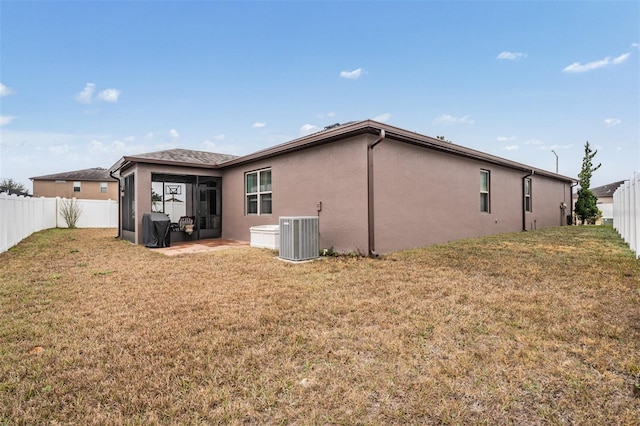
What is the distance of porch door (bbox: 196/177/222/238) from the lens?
11.7 meters

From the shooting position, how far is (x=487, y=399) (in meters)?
1.91

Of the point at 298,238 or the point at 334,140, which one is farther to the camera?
the point at 334,140

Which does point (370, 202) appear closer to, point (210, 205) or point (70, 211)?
point (210, 205)

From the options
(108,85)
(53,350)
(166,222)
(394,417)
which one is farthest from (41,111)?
(394,417)

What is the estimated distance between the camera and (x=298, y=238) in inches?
263

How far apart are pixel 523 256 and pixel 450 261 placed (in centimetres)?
184

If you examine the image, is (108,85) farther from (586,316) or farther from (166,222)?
(586,316)

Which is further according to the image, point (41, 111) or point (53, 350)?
point (41, 111)

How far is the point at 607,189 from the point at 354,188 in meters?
48.6

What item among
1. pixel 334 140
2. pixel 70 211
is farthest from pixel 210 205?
pixel 70 211

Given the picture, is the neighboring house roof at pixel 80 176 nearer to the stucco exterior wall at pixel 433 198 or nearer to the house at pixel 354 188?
the house at pixel 354 188

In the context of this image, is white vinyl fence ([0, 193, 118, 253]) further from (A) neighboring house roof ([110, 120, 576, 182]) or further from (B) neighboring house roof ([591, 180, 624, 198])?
(B) neighboring house roof ([591, 180, 624, 198])

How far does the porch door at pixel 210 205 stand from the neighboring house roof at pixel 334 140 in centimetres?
87

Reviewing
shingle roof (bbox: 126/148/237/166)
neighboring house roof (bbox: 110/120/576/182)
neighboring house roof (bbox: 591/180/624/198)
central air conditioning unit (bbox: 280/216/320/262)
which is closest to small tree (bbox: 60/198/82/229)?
neighboring house roof (bbox: 110/120/576/182)
